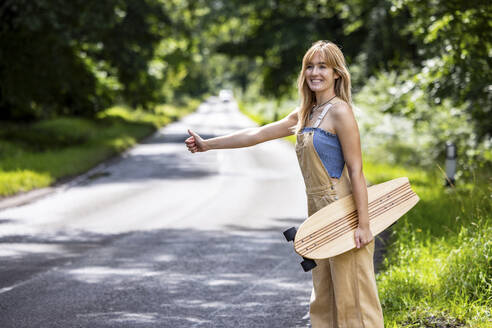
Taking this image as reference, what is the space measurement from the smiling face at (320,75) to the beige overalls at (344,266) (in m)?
0.12

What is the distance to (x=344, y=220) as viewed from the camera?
351 cm

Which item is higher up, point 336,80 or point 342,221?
point 336,80

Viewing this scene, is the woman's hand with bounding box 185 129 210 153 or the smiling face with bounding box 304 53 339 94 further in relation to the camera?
the woman's hand with bounding box 185 129 210 153

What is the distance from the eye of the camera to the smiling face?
3580 millimetres

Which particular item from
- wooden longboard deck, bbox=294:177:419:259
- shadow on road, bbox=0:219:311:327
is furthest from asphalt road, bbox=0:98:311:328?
wooden longboard deck, bbox=294:177:419:259

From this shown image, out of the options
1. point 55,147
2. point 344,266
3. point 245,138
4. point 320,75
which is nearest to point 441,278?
point 344,266

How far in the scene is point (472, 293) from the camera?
4.99 meters

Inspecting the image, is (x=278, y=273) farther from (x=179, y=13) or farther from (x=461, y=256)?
(x=179, y=13)

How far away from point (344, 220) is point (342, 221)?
0.05 ft

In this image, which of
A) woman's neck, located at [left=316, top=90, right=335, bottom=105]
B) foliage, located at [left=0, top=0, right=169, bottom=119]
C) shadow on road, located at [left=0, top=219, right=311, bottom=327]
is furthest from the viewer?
foliage, located at [left=0, top=0, right=169, bottom=119]

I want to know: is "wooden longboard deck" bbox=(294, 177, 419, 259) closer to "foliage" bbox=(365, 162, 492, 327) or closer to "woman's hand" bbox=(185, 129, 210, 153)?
"woman's hand" bbox=(185, 129, 210, 153)

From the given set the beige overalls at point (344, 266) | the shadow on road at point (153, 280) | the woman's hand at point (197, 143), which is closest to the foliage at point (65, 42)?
the shadow on road at point (153, 280)

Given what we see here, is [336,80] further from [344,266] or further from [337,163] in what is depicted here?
[344,266]

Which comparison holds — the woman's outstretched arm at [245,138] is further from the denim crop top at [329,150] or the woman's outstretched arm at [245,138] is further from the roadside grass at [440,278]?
the roadside grass at [440,278]
